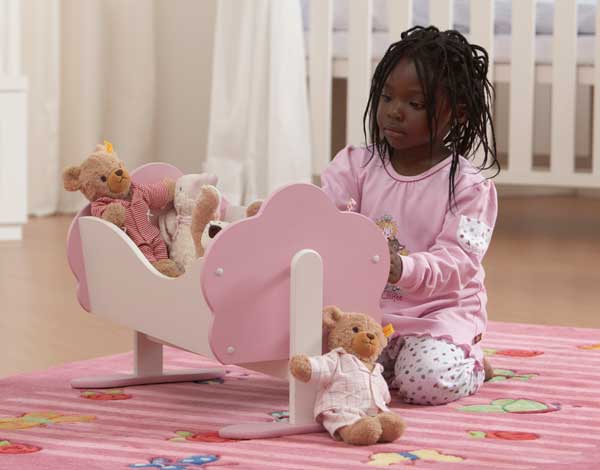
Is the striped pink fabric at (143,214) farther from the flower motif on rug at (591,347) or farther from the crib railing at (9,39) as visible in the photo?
the crib railing at (9,39)

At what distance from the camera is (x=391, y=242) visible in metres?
1.39

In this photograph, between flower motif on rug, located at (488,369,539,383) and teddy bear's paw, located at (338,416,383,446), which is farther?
flower motif on rug, located at (488,369,539,383)

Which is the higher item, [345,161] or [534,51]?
[534,51]

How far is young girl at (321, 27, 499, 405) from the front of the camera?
133cm

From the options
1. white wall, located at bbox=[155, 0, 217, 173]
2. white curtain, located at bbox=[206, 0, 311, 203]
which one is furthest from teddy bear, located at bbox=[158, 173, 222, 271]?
white wall, located at bbox=[155, 0, 217, 173]

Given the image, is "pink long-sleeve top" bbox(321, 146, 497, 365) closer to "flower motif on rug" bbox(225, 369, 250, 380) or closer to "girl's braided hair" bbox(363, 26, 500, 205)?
"girl's braided hair" bbox(363, 26, 500, 205)

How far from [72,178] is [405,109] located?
0.42m

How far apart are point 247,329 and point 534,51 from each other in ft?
6.19

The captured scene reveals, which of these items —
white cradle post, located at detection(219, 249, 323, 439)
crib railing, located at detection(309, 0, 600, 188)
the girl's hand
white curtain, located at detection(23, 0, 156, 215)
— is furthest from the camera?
white curtain, located at detection(23, 0, 156, 215)

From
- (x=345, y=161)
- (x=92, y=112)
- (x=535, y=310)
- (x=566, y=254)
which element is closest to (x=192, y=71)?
(x=92, y=112)

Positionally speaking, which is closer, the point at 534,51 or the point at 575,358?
the point at 575,358

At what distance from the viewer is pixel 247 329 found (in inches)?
45.9

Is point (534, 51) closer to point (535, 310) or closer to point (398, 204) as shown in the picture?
point (535, 310)

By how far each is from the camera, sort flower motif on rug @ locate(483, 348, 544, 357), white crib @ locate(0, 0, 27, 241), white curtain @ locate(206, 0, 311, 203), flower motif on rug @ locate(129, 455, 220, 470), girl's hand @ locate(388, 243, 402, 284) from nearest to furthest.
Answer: flower motif on rug @ locate(129, 455, 220, 470), girl's hand @ locate(388, 243, 402, 284), flower motif on rug @ locate(483, 348, 544, 357), white crib @ locate(0, 0, 27, 241), white curtain @ locate(206, 0, 311, 203)
